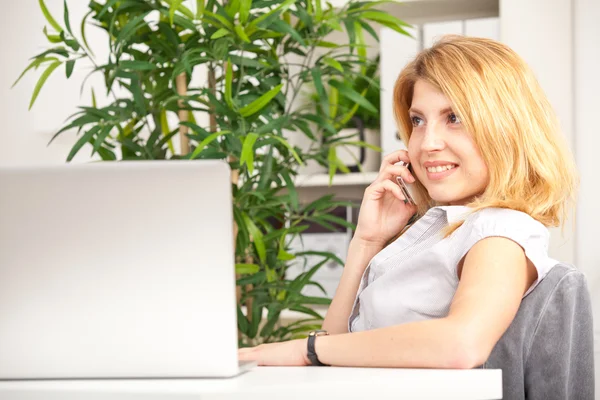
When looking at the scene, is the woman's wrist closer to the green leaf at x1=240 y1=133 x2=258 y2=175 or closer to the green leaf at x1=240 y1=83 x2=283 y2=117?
the green leaf at x1=240 y1=133 x2=258 y2=175

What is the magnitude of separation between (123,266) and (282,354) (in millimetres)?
352

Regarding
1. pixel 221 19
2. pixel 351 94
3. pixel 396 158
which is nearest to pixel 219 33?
pixel 221 19

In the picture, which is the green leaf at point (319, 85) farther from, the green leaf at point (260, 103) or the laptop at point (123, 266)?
the laptop at point (123, 266)

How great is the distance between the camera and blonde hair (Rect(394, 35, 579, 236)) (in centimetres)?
119

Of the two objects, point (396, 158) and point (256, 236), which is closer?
point (396, 158)

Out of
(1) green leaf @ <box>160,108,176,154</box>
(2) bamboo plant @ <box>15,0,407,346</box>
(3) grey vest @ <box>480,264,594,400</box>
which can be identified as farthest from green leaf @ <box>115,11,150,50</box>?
(3) grey vest @ <box>480,264,594,400</box>

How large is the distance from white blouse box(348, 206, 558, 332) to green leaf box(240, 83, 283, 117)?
0.62m

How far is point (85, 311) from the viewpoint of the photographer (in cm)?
77

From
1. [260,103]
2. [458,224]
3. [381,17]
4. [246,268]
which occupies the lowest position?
[246,268]

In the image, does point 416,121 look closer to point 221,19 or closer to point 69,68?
point 221,19

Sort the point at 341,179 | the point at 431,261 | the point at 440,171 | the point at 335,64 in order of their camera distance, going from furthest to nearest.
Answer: the point at 341,179 < the point at 335,64 < the point at 440,171 < the point at 431,261

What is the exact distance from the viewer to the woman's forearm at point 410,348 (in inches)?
34.3

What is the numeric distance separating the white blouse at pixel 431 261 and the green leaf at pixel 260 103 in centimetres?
62

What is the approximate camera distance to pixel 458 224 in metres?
1.19
